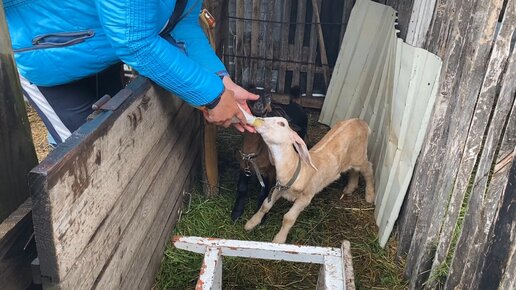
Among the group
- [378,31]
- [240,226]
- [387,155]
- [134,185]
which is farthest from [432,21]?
[134,185]

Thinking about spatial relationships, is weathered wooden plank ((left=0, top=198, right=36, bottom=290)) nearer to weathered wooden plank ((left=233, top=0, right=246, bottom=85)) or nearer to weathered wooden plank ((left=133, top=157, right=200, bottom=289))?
weathered wooden plank ((left=133, top=157, right=200, bottom=289))

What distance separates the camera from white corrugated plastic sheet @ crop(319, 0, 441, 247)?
11.8 feet

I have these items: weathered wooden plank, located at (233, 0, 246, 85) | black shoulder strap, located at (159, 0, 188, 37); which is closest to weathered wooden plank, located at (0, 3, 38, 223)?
black shoulder strap, located at (159, 0, 188, 37)

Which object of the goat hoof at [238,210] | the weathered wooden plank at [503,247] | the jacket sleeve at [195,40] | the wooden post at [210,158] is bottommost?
the goat hoof at [238,210]

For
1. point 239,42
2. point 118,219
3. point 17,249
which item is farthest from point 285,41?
point 17,249

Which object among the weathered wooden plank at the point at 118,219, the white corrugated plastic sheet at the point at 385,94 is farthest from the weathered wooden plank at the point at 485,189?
the weathered wooden plank at the point at 118,219

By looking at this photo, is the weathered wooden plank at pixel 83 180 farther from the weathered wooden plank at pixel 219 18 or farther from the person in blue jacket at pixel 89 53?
the weathered wooden plank at pixel 219 18

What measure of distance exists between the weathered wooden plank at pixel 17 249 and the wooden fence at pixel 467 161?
1965 millimetres

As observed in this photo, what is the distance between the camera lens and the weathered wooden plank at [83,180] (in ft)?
5.58

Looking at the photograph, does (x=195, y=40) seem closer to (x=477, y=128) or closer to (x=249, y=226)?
(x=249, y=226)

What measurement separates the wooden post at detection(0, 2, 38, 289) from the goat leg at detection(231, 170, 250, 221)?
2.39m

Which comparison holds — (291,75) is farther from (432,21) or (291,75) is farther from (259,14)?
(432,21)

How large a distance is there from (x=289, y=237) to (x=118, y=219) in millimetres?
2003

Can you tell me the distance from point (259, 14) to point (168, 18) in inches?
148
